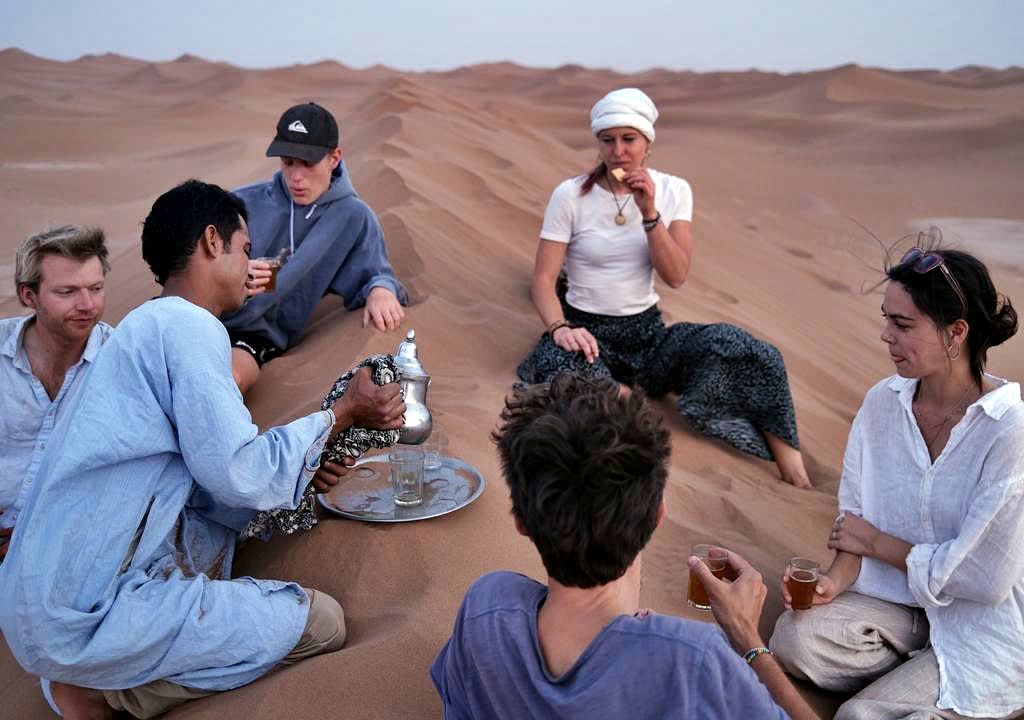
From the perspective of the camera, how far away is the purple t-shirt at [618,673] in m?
1.52

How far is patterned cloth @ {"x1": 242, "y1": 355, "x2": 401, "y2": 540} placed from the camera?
2.77 m

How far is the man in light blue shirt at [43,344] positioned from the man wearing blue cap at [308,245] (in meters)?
1.06

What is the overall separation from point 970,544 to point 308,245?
2995 millimetres

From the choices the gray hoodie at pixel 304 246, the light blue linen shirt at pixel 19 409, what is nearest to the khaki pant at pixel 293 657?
the light blue linen shirt at pixel 19 409

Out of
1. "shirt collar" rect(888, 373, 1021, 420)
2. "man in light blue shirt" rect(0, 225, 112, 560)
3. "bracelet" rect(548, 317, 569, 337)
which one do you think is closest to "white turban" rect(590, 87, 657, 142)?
"bracelet" rect(548, 317, 569, 337)

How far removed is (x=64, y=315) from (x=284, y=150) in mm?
1394

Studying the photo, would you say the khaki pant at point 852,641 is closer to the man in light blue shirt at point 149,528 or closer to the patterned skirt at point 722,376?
the man in light blue shirt at point 149,528

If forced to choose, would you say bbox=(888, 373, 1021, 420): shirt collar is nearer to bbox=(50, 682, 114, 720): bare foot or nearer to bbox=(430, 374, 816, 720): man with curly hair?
bbox=(430, 374, 816, 720): man with curly hair

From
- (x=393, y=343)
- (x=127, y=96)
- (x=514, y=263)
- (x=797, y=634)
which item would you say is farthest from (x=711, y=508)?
(x=127, y=96)

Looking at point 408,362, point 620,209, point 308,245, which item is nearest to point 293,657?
point 408,362

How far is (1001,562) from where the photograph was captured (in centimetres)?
240

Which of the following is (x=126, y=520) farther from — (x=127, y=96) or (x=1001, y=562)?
(x=127, y=96)

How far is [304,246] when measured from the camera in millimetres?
4355

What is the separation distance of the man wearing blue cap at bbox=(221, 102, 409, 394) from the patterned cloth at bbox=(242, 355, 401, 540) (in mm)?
1412
